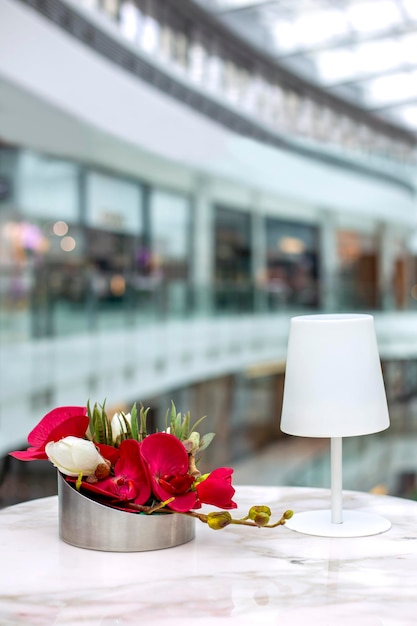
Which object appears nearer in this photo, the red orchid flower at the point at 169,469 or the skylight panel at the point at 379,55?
the red orchid flower at the point at 169,469

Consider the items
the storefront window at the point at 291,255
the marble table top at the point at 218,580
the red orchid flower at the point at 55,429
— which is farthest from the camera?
the storefront window at the point at 291,255

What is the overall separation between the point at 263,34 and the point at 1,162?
7878 millimetres

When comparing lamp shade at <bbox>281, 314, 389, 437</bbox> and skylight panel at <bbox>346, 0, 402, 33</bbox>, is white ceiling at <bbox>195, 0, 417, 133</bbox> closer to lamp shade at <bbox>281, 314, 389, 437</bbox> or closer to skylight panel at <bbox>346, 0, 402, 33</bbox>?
skylight panel at <bbox>346, 0, 402, 33</bbox>

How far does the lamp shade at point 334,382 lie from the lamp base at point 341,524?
0.18 metres

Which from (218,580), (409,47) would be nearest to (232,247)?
(409,47)

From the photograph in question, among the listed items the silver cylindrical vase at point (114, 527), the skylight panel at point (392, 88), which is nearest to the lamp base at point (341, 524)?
the silver cylindrical vase at point (114, 527)

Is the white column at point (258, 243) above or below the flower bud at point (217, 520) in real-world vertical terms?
above

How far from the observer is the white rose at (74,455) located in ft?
4.44

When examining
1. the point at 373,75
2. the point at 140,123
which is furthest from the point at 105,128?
the point at 373,75

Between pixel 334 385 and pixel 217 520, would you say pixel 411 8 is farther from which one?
pixel 217 520

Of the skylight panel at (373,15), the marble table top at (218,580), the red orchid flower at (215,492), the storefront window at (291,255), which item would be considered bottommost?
the marble table top at (218,580)

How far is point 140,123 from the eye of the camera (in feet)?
38.3

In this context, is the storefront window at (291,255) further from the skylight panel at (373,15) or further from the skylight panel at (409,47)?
the skylight panel at (373,15)

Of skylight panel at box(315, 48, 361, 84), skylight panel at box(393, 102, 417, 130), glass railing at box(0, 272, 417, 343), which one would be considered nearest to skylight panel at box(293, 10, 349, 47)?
skylight panel at box(315, 48, 361, 84)
